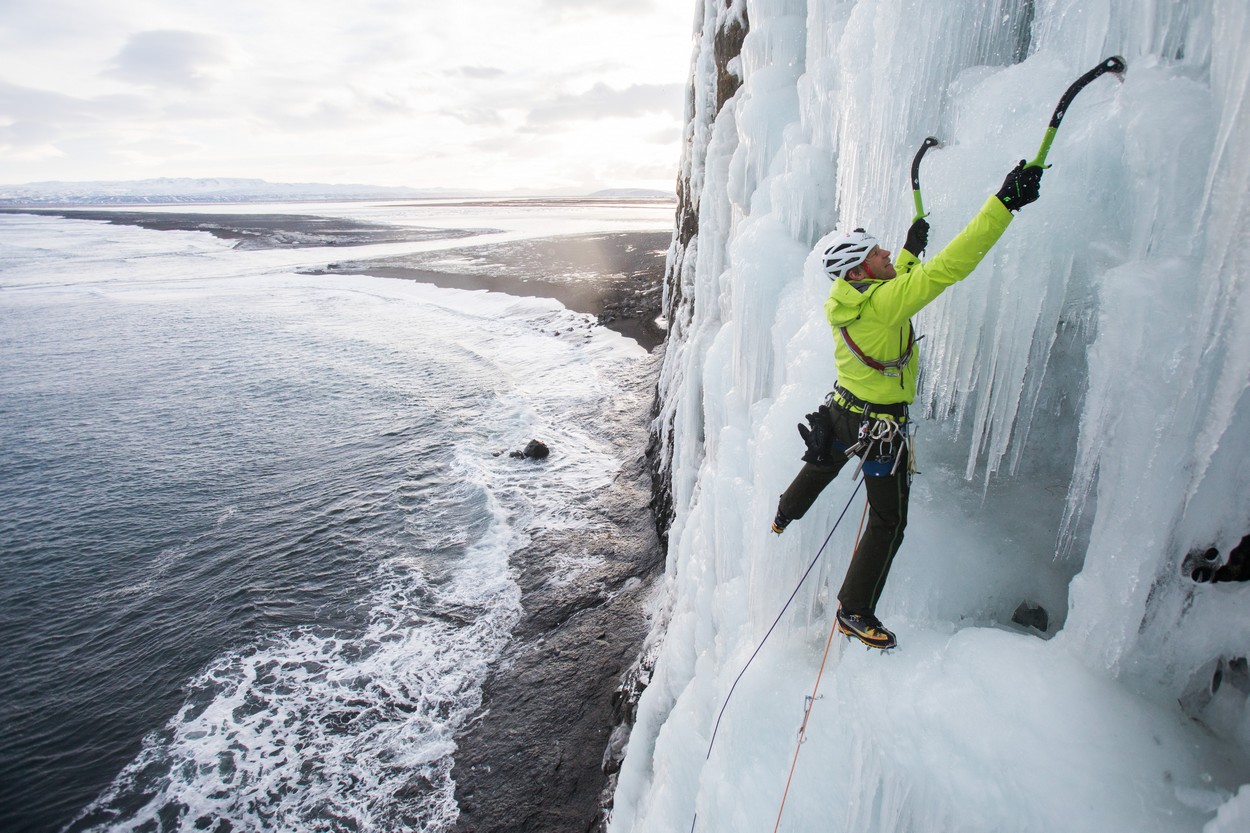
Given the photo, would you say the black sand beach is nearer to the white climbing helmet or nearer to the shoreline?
the shoreline

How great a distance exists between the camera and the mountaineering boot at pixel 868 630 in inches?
142

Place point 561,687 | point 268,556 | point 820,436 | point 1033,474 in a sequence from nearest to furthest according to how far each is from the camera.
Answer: point 820,436 < point 1033,474 < point 561,687 < point 268,556

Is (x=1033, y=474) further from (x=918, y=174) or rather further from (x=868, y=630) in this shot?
(x=918, y=174)

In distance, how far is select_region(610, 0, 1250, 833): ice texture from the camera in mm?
2611

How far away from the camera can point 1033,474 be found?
4.10 meters

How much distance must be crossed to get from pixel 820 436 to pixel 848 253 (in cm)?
114

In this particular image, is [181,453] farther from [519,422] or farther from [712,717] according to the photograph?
[712,717]

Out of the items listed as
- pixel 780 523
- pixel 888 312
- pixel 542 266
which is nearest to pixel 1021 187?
pixel 888 312

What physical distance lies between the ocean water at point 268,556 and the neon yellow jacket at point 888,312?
377 inches

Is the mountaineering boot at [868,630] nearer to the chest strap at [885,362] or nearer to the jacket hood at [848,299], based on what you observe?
the chest strap at [885,362]

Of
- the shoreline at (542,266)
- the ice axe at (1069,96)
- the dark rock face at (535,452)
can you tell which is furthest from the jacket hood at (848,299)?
the shoreline at (542,266)

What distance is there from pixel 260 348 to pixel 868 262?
38846mm

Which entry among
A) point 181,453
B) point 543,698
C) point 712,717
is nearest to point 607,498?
point 543,698

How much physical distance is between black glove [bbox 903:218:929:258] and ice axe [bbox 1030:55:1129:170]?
0.95 meters
